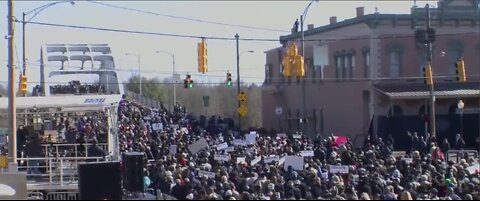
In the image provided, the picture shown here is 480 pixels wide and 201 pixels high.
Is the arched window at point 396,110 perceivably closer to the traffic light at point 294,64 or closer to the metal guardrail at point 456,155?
the metal guardrail at point 456,155

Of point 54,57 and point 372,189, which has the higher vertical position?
point 54,57

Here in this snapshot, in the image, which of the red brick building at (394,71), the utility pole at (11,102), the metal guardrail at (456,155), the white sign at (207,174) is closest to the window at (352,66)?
the red brick building at (394,71)

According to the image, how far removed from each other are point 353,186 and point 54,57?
34653 mm

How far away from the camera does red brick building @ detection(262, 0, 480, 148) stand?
182 feet

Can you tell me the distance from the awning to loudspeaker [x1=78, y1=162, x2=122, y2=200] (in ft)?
123

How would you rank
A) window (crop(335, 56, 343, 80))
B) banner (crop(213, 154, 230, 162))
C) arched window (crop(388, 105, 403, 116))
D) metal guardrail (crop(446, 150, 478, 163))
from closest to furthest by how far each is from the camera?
1. banner (crop(213, 154, 230, 162))
2. metal guardrail (crop(446, 150, 478, 163))
3. arched window (crop(388, 105, 403, 116))
4. window (crop(335, 56, 343, 80))

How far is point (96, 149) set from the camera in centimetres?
2500

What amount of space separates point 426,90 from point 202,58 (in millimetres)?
21994

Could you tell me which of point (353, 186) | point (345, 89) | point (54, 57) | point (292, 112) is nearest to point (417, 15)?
point (345, 89)

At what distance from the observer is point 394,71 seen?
58250 mm

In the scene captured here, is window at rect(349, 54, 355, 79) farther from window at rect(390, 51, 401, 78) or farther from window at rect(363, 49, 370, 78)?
window at rect(390, 51, 401, 78)

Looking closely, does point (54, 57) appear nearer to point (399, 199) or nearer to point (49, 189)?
point (49, 189)

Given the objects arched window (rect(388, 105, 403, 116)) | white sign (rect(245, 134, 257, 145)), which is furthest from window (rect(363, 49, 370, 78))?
white sign (rect(245, 134, 257, 145))

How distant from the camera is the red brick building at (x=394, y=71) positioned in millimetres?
55406
